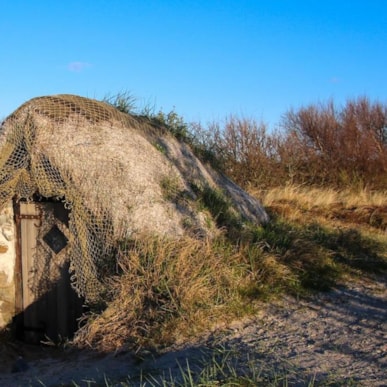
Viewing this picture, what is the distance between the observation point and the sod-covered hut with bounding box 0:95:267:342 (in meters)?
6.45

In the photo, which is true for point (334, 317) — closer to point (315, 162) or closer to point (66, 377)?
point (66, 377)

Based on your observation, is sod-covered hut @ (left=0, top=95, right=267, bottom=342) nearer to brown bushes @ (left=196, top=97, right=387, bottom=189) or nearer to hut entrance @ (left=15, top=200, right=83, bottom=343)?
hut entrance @ (left=15, top=200, right=83, bottom=343)

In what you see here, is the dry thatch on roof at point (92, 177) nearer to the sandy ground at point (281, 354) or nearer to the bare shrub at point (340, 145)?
the sandy ground at point (281, 354)

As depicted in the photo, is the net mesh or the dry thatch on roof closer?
the net mesh

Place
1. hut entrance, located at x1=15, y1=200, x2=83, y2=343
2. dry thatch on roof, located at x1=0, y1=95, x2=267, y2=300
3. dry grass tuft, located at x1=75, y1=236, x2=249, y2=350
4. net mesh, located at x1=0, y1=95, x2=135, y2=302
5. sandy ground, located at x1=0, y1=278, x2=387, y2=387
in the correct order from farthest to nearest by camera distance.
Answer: hut entrance, located at x1=15, y1=200, x2=83, y2=343
dry thatch on roof, located at x1=0, y1=95, x2=267, y2=300
net mesh, located at x1=0, y1=95, x2=135, y2=302
dry grass tuft, located at x1=75, y1=236, x2=249, y2=350
sandy ground, located at x1=0, y1=278, x2=387, y2=387

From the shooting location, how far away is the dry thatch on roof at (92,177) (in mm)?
6430

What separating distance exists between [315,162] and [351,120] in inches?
92.6

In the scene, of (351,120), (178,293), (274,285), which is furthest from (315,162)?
(178,293)

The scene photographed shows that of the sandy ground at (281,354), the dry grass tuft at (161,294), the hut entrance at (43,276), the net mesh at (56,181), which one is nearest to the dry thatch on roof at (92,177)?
the net mesh at (56,181)

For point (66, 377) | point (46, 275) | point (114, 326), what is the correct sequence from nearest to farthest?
1. point (66, 377)
2. point (114, 326)
3. point (46, 275)

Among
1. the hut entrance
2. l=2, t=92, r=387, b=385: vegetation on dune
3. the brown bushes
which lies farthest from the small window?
the brown bushes

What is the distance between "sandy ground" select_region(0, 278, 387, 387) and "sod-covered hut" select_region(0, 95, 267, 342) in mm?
1068

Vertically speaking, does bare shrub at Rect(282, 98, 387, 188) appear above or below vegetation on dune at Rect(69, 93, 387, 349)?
above

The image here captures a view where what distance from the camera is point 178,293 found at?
5.62 metres
